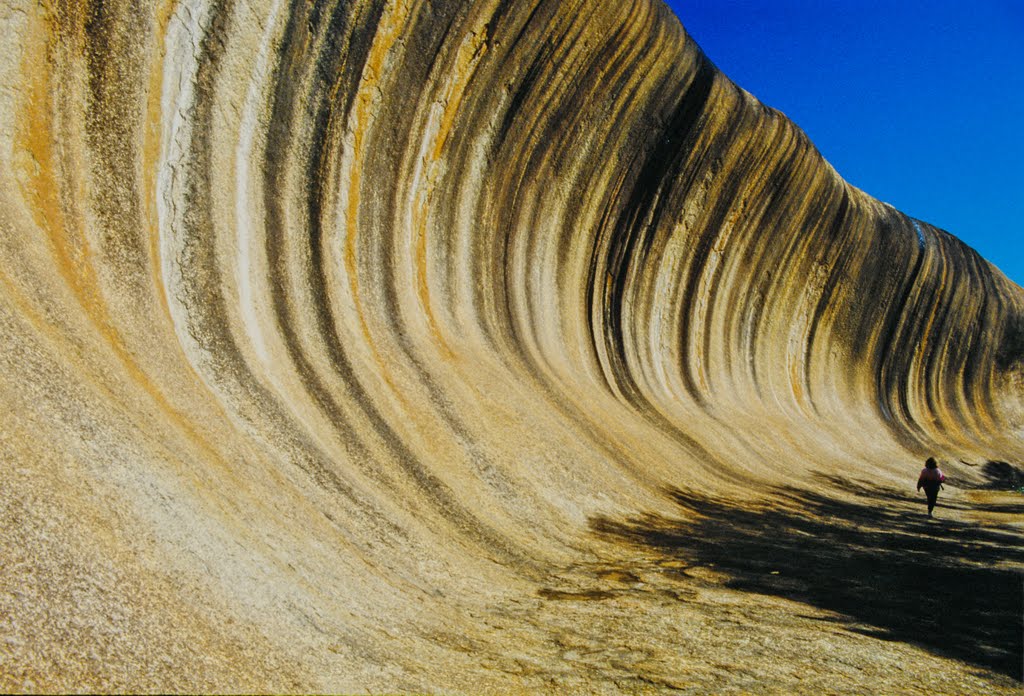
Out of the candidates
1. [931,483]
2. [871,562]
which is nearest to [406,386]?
[871,562]

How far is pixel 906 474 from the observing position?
18141mm

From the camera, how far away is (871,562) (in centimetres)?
880

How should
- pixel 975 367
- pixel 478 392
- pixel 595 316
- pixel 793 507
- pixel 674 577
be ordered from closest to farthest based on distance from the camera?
pixel 674 577
pixel 478 392
pixel 793 507
pixel 595 316
pixel 975 367

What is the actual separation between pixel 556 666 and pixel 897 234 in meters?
20.7

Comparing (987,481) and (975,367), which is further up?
(975,367)

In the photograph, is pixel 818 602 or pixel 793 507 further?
pixel 793 507

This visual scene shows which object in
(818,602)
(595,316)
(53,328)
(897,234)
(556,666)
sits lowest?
(556,666)

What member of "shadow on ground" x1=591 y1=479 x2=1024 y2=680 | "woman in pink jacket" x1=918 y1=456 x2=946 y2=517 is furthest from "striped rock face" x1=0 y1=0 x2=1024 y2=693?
"woman in pink jacket" x1=918 y1=456 x2=946 y2=517

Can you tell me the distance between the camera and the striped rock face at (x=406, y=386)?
16.2 ft

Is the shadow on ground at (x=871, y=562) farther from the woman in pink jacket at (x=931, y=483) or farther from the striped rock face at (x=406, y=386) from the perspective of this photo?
the woman in pink jacket at (x=931, y=483)

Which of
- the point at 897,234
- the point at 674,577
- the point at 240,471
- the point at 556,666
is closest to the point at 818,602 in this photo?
the point at 674,577

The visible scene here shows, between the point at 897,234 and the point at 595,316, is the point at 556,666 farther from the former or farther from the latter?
the point at 897,234

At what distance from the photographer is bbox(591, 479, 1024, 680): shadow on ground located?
646 centimetres

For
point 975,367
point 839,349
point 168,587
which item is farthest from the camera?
point 975,367
